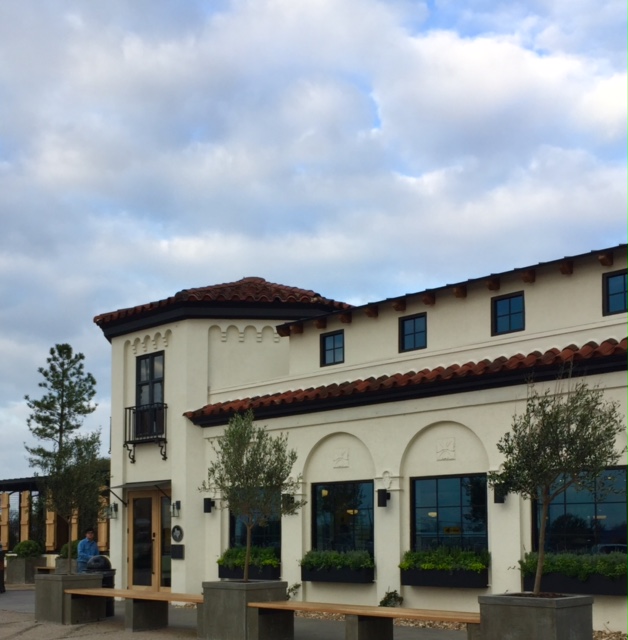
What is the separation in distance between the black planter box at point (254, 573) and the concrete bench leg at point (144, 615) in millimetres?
3183

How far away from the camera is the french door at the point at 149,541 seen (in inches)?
993

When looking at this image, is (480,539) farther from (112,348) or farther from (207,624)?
(112,348)

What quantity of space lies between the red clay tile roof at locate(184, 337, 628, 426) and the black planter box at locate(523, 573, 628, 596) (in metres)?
3.11

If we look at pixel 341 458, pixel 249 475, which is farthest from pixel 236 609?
pixel 341 458

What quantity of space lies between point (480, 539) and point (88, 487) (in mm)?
8981

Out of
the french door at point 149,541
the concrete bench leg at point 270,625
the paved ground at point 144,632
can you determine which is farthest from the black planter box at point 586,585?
the french door at point 149,541

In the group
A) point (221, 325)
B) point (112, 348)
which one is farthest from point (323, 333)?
point (112, 348)

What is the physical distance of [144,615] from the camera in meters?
19.3

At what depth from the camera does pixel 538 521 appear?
17703 millimetres

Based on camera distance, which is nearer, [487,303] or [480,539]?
[480,539]

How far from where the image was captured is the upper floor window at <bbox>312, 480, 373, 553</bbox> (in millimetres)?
20797

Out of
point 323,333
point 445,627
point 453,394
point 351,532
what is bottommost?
point 445,627

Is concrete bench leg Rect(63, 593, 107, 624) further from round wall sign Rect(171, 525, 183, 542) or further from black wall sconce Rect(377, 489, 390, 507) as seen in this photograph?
black wall sconce Rect(377, 489, 390, 507)

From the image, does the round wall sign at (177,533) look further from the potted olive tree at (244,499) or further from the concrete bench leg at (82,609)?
the potted olive tree at (244,499)
